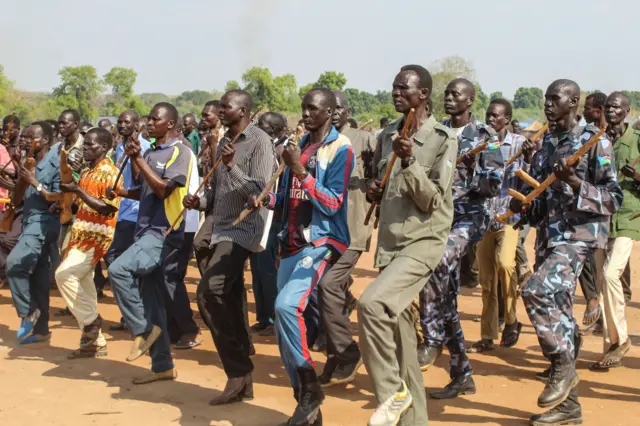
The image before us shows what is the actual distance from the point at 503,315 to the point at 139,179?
13.0 ft

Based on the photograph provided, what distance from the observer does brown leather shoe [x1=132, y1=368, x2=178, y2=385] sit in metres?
6.96

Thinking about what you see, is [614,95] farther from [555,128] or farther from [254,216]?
[254,216]

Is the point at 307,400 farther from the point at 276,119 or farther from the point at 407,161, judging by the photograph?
the point at 276,119

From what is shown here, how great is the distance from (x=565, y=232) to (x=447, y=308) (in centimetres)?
117

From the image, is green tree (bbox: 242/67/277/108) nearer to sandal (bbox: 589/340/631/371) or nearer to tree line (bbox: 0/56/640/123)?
tree line (bbox: 0/56/640/123)

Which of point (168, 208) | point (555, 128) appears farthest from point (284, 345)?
point (555, 128)

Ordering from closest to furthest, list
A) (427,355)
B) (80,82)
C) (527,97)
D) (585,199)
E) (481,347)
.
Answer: (585,199)
(427,355)
(481,347)
(80,82)
(527,97)

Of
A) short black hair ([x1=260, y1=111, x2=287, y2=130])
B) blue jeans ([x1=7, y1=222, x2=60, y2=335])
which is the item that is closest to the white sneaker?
blue jeans ([x1=7, y1=222, x2=60, y2=335])

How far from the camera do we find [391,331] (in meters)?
5.16

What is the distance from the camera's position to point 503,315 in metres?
8.86

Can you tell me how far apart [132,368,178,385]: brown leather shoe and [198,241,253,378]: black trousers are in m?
0.91

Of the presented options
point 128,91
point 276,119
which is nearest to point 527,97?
point 128,91

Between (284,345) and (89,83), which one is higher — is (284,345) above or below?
below

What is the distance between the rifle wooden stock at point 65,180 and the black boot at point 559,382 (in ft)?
16.6
